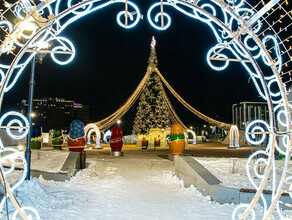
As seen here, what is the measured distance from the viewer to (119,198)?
627cm

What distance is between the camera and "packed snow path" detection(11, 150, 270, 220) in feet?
16.9

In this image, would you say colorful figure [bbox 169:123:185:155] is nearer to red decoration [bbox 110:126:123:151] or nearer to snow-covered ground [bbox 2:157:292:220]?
snow-covered ground [bbox 2:157:292:220]

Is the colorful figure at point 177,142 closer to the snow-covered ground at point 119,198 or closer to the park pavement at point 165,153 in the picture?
the park pavement at point 165,153

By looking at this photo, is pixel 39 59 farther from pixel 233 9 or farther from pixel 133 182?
pixel 233 9

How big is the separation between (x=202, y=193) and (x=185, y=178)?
4.23ft

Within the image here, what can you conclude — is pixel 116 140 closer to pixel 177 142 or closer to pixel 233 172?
pixel 177 142

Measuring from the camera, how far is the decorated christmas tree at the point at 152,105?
23.2m

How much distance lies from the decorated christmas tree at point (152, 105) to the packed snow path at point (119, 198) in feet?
46.9

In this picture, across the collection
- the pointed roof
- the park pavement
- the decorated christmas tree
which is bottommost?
the park pavement

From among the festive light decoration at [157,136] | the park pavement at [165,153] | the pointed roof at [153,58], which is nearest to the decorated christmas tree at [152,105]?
the pointed roof at [153,58]

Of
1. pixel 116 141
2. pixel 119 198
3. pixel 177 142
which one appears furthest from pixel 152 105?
pixel 119 198

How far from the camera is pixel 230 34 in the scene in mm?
3904

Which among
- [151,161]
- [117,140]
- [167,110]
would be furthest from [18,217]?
[167,110]

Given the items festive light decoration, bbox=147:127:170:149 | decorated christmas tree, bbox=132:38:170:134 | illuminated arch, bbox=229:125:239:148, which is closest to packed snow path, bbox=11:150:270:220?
festive light decoration, bbox=147:127:170:149
